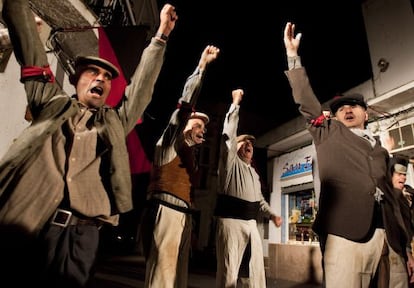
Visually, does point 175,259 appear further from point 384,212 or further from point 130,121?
point 384,212

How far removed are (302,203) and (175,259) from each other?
296 inches

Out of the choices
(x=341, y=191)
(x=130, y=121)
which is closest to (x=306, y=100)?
(x=341, y=191)

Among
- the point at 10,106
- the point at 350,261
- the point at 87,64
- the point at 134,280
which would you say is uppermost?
the point at 10,106

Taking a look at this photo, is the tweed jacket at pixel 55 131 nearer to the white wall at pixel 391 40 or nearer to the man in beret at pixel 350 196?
the man in beret at pixel 350 196

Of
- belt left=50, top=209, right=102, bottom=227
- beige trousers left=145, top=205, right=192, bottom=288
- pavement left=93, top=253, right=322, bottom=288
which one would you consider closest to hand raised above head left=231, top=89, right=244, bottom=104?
beige trousers left=145, top=205, right=192, bottom=288

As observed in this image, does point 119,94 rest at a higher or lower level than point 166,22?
higher

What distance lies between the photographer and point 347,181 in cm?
→ 227

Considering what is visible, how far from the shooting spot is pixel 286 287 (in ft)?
20.8

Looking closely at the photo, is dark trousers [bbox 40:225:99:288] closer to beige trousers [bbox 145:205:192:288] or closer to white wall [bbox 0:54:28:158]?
beige trousers [bbox 145:205:192:288]

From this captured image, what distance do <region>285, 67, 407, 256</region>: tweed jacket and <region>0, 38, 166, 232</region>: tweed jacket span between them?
1309mm

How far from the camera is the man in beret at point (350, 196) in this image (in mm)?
2088

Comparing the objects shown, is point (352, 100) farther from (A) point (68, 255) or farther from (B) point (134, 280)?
(B) point (134, 280)

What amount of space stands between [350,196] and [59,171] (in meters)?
2.11

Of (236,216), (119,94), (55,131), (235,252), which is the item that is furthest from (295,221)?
(55,131)
